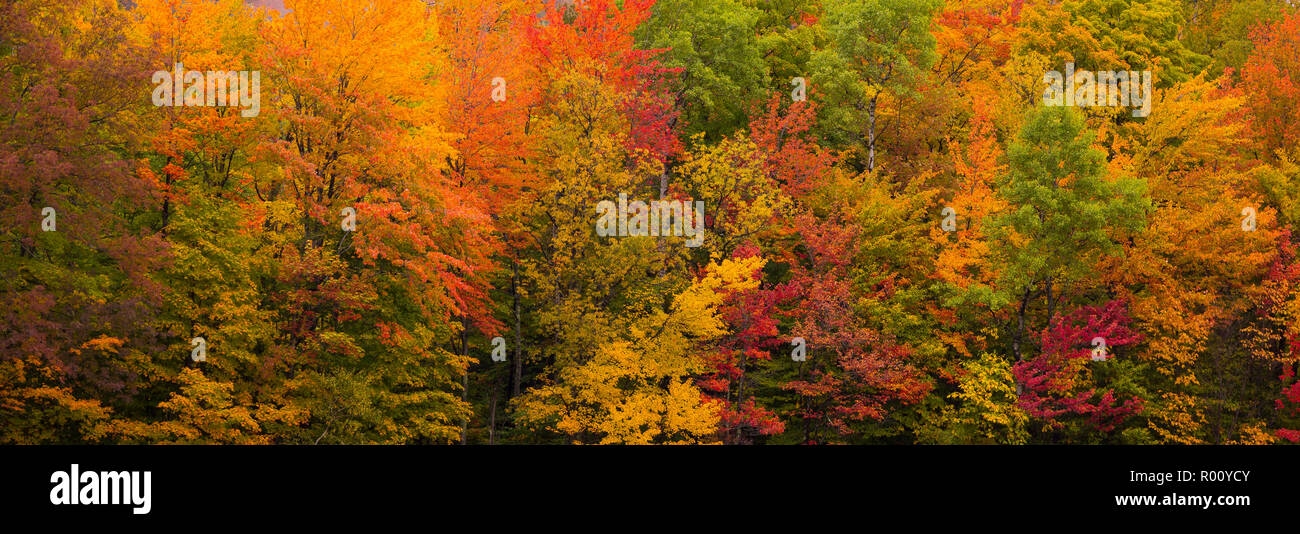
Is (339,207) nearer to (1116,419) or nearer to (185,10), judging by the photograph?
(185,10)

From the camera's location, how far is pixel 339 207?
32.3 meters

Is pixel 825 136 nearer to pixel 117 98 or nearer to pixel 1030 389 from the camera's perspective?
pixel 1030 389

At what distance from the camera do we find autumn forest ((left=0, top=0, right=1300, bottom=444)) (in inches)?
1066

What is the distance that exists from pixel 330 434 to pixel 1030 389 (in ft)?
72.4

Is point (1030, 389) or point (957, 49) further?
point (957, 49)

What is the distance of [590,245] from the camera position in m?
38.2

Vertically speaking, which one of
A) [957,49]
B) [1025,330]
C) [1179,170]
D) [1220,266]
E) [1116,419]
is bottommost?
[1116,419]

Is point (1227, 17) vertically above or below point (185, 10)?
above

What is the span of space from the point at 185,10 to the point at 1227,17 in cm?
5451

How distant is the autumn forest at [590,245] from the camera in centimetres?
2708

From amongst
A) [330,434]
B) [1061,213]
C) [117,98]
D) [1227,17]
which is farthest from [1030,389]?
[1227,17]
